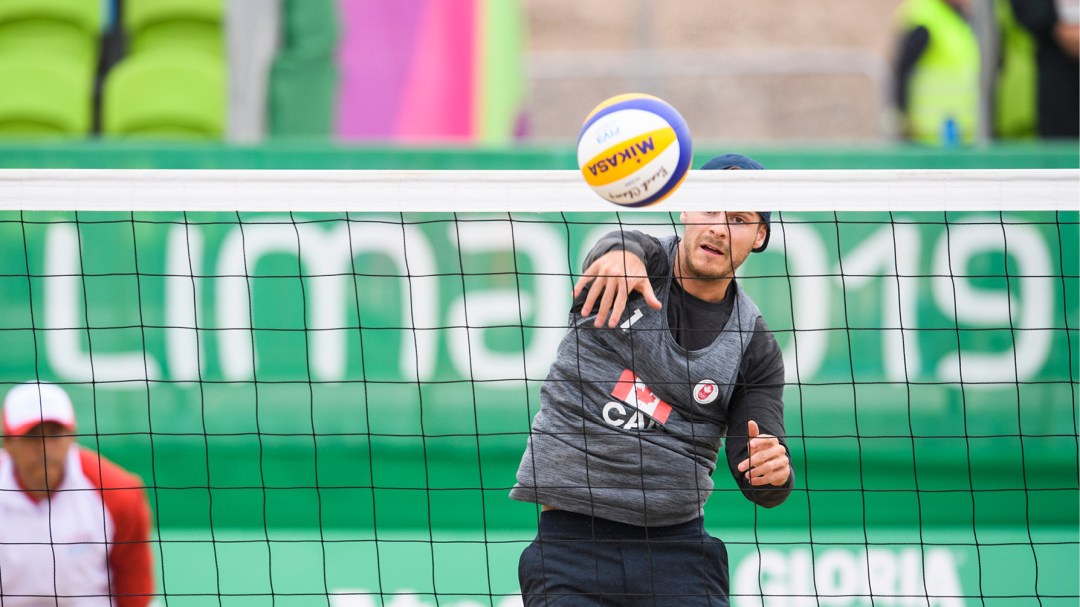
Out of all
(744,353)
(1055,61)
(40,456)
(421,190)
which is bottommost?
(40,456)

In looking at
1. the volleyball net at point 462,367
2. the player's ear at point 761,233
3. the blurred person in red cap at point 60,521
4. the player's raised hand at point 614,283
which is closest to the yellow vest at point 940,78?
the volleyball net at point 462,367

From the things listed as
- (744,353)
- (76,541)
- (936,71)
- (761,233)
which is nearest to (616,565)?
(744,353)

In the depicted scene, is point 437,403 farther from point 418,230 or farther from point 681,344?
point 681,344

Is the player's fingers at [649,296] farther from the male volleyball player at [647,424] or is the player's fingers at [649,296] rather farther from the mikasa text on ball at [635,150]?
the mikasa text on ball at [635,150]

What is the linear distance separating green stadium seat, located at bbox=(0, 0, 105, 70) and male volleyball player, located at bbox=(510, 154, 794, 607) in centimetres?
511

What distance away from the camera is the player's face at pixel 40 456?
525 centimetres

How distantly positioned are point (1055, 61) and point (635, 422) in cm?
487

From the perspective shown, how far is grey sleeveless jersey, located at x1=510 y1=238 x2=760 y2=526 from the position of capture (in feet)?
12.4

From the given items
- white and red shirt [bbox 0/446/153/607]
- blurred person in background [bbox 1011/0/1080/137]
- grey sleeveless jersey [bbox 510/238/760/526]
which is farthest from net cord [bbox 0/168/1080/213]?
blurred person in background [bbox 1011/0/1080/137]

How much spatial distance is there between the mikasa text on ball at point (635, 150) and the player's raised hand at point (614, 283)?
8.3 inches

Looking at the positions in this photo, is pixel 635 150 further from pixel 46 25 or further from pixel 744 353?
pixel 46 25

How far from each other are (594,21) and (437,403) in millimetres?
13491

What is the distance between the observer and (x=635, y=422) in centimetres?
383

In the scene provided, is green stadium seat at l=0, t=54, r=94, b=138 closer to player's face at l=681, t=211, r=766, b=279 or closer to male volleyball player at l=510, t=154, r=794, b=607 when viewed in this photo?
male volleyball player at l=510, t=154, r=794, b=607
